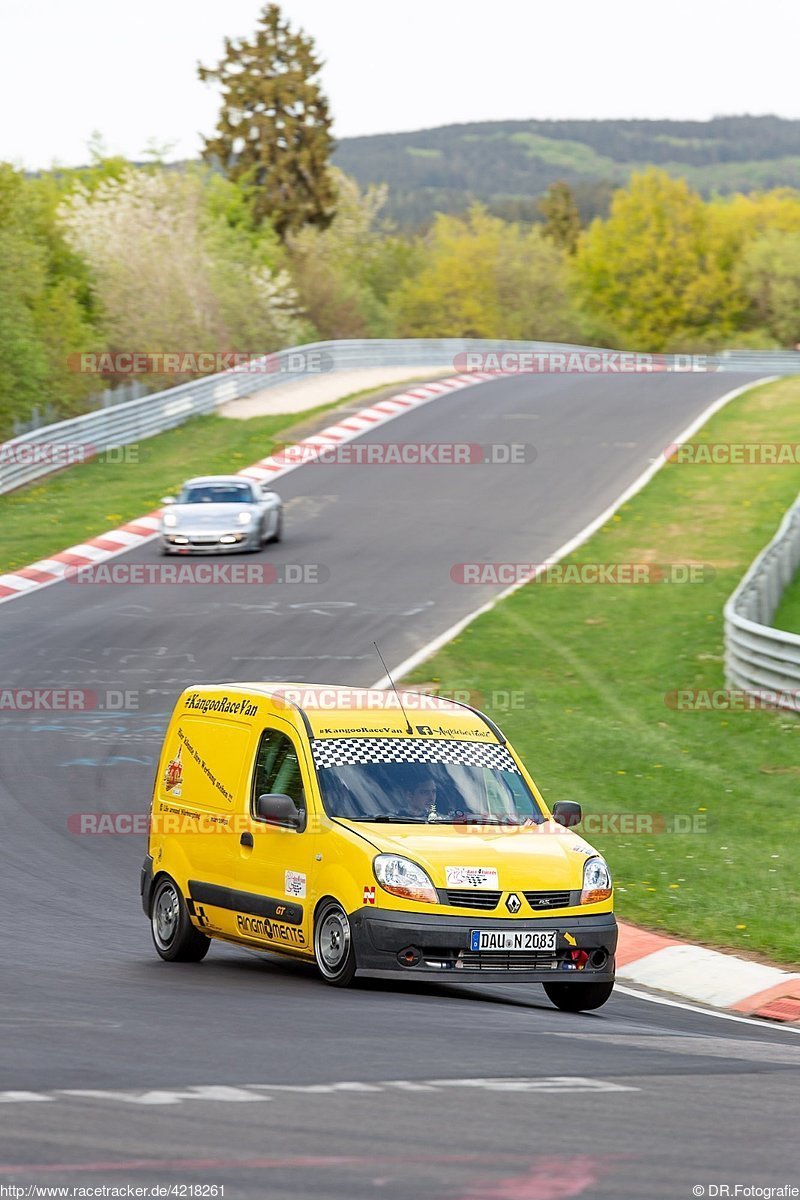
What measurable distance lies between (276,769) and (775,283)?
105m

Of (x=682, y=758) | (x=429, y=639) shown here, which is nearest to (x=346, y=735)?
(x=682, y=758)

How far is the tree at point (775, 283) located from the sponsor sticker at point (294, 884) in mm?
102060

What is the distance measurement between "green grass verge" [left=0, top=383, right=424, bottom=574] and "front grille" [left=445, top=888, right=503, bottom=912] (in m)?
20.8

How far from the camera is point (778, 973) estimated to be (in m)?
11.6

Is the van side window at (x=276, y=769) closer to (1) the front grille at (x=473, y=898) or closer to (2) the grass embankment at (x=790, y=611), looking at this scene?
(1) the front grille at (x=473, y=898)

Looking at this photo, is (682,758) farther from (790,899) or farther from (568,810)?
(568,810)

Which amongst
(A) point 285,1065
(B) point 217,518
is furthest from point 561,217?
(A) point 285,1065

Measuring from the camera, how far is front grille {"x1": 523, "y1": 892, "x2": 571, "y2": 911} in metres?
9.82

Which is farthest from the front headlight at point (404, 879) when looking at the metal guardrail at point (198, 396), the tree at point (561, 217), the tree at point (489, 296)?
the tree at point (561, 217)

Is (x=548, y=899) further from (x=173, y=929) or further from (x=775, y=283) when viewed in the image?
(x=775, y=283)

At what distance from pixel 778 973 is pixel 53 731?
400 inches

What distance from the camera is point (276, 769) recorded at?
10781 mm

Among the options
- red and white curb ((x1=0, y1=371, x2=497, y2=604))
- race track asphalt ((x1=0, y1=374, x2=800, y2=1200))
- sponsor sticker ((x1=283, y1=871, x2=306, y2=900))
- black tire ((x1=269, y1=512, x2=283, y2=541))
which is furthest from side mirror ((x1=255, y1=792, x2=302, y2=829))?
black tire ((x1=269, y1=512, x2=283, y2=541))

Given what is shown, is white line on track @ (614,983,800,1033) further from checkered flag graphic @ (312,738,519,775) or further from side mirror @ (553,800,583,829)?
checkered flag graphic @ (312,738,519,775)
